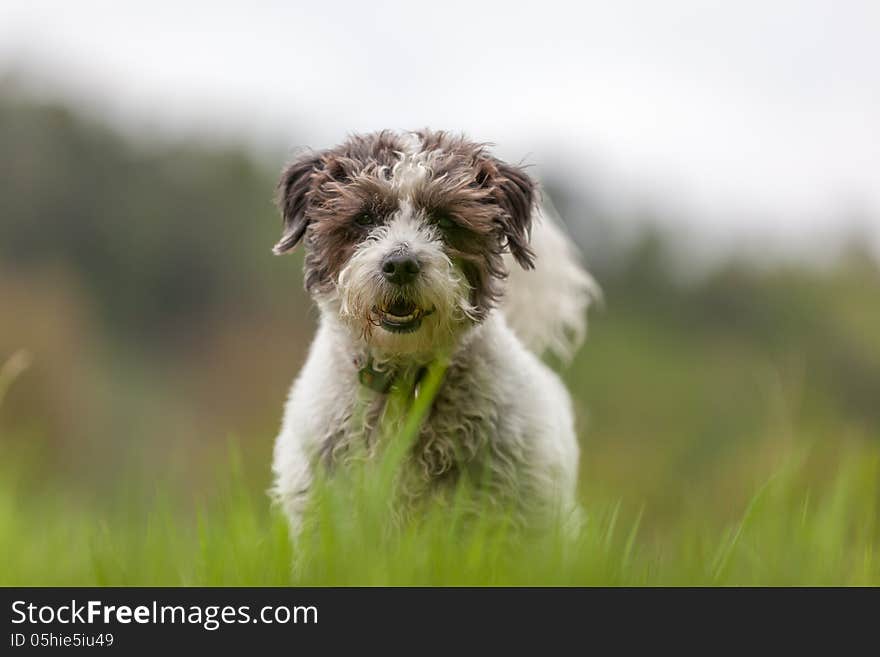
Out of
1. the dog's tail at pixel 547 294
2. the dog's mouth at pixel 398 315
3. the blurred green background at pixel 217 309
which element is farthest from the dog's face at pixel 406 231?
the blurred green background at pixel 217 309

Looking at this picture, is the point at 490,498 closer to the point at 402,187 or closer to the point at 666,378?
the point at 402,187

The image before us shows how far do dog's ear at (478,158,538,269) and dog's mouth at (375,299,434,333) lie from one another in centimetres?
80

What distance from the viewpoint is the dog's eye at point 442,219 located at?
6039 mm

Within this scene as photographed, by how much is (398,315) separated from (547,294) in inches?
101

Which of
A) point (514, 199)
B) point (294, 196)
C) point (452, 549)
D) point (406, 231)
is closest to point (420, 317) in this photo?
point (406, 231)

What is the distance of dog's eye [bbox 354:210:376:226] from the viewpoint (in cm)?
605

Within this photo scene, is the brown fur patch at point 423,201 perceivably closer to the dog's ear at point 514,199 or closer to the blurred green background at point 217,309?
the dog's ear at point 514,199

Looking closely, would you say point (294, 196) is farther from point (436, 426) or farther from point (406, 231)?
point (436, 426)

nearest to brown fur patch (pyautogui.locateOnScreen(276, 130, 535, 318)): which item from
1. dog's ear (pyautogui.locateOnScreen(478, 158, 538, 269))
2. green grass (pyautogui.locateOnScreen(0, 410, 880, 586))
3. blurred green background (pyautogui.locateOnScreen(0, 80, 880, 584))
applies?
dog's ear (pyautogui.locateOnScreen(478, 158, 538, 269))

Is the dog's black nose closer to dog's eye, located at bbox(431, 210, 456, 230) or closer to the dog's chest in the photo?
dog's eye, located at bbox(431, 210, 456, 230)

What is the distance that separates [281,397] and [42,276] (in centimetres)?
883

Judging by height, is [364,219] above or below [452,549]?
above

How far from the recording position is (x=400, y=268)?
5676 millimetres
